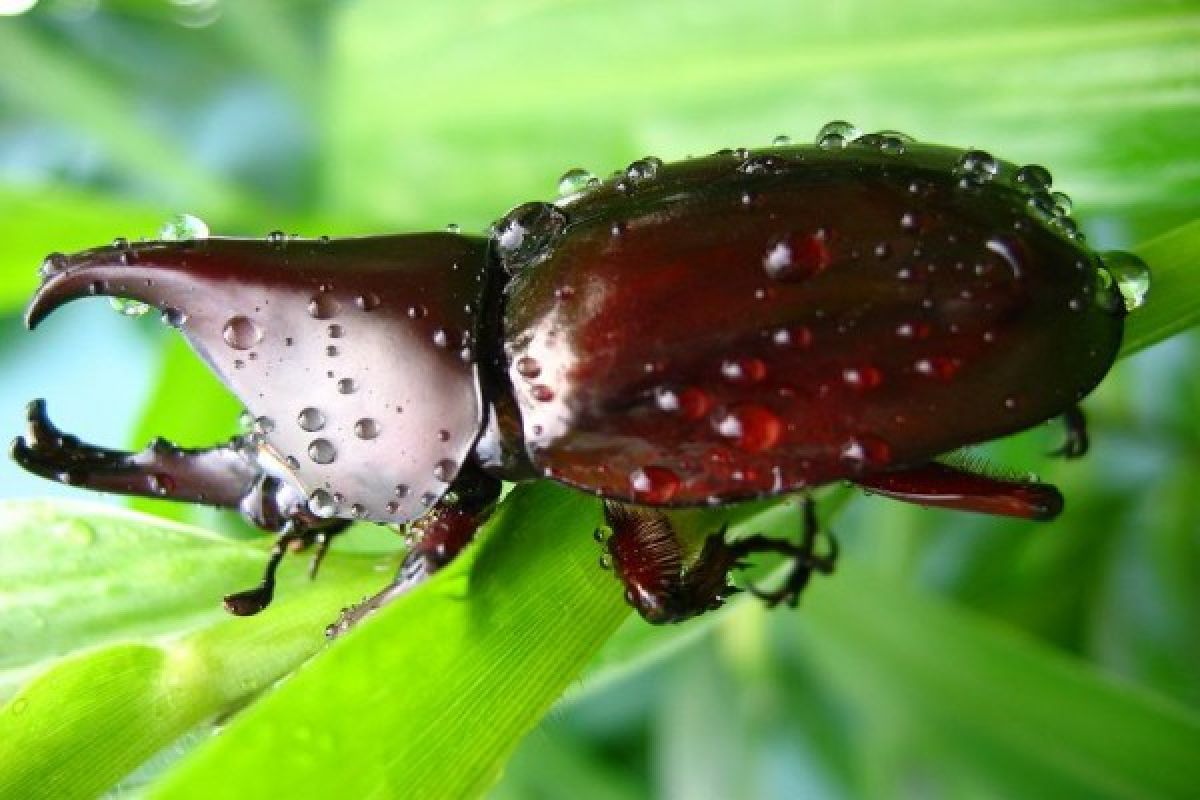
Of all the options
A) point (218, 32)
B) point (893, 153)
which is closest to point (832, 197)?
point (893, 153)

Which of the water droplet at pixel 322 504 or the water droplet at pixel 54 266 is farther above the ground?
the water droplet at pixel 54 266

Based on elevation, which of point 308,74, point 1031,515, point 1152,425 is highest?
point 308,74

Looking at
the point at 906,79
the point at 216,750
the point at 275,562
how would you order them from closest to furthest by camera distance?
the point at 216,750 → the point at 275,562 → the point at 906,79

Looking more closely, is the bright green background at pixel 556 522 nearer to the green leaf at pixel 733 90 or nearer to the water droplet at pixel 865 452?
the green leaf at pixel 733 90

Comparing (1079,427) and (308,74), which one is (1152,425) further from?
(308,74)

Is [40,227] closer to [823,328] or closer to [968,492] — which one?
[823,328]

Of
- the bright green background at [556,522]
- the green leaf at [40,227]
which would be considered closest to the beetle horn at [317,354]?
the bright green background at [556,522]
